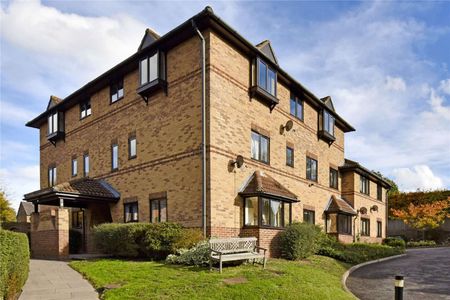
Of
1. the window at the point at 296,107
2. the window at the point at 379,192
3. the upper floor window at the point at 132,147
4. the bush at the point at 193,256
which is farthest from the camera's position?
the window at the point at 379,192

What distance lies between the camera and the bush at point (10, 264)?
6.37 meters

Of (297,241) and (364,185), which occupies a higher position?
(364,185)

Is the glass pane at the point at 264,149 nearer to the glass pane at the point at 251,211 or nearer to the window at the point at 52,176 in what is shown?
the glass pane at the point at 251,211

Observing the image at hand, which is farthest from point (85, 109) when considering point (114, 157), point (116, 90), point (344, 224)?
point (344, 224)

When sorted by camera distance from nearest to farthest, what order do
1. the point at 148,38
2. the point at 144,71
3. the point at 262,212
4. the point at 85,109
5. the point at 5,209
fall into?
1. the point at 262,212
2. the point at 144,71
3. the point at 148,38
4. the point at 85,109
5. the point at 5,209

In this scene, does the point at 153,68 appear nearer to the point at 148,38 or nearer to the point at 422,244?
the point at 148,38

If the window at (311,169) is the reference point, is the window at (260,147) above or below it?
above

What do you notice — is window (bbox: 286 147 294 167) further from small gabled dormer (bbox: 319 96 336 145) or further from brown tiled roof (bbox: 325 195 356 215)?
brown tiled roof (bbox: 325 195 356 215)

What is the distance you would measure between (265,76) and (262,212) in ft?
20.8

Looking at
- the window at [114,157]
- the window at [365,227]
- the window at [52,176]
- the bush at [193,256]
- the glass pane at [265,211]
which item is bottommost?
the window at [365,227]

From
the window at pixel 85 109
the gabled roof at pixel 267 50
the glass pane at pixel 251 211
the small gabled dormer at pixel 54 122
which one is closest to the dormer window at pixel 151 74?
the gabled roof at pixel 267 50

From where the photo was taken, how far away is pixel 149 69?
16.6 metres

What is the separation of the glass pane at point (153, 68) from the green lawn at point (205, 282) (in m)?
8.03

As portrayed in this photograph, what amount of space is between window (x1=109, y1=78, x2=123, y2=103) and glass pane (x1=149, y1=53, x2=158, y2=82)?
3.11m
